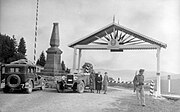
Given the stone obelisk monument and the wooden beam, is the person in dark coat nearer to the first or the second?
the wooden beam

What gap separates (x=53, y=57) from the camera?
1861 cm

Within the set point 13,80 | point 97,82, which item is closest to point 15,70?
point 13,80

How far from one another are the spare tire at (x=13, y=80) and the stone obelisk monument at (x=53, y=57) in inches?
217

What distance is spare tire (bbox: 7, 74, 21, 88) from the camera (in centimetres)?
1258

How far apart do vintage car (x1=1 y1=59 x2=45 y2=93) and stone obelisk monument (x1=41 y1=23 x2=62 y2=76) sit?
4.25 meters

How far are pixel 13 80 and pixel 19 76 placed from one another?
36 cm

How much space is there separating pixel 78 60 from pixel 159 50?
6.12m

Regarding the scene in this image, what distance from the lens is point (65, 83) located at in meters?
14.3

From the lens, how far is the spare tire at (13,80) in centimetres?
1258

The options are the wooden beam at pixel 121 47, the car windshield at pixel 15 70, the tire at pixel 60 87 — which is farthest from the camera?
the wooden beam at pixel 121 47

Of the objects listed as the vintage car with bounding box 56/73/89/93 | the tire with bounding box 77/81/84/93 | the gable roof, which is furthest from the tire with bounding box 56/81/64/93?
the gable roof

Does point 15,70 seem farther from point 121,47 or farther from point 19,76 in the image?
point 121,47

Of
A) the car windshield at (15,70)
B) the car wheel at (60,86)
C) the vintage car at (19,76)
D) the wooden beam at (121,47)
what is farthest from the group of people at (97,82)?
the car windshield at (15,70)

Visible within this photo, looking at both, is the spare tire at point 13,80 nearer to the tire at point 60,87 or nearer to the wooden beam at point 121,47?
the tire at point 60,87
